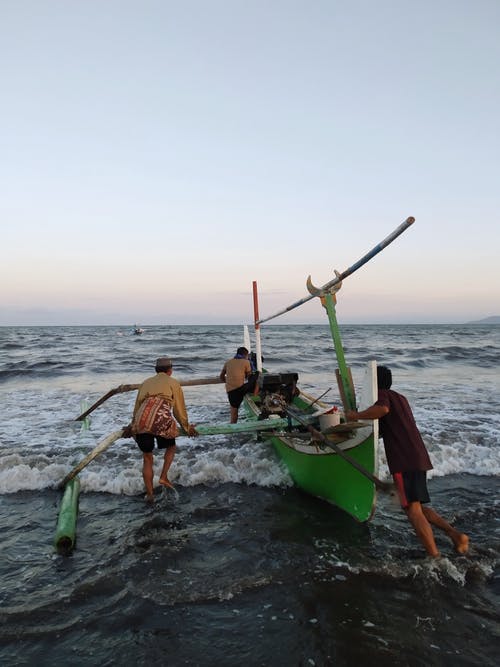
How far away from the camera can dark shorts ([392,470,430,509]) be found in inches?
179

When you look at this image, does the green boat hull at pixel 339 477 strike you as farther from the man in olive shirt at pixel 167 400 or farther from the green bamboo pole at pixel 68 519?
the green bamboo pole at pixel 68 519

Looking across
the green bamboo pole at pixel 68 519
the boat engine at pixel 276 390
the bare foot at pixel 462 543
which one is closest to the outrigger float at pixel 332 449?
the green bamboo pole at pixel 68 519

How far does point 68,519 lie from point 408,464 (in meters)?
4.04

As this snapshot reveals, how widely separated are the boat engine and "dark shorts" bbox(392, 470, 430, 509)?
3791 mm

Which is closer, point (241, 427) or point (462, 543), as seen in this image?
point (462, 543)

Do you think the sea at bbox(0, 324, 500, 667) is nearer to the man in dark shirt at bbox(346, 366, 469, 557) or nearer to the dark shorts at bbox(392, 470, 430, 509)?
the man in dark shirt at bbox(346, 366, 469, 557)

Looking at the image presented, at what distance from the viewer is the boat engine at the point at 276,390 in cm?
870

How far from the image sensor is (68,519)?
17.7ft

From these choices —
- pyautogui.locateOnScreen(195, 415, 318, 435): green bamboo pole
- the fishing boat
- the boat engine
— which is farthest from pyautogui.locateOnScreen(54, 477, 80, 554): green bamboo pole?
the boat engine

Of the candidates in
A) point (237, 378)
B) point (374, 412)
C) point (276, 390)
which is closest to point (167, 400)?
point (374, 412)

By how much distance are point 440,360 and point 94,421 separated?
21886 mm

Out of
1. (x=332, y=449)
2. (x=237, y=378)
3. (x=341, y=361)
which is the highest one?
(x=341, y=361)

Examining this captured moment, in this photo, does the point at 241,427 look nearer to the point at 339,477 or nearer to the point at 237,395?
the point at 339,477

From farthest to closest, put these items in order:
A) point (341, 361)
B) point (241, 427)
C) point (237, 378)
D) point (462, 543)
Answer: point (237, 378)
point (241, 427)
point (341, 361)
point (462, 543)
